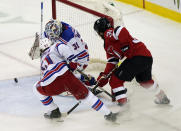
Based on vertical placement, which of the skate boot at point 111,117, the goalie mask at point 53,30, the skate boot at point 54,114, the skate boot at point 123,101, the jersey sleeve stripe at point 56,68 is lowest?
the skate boot at point 54,114

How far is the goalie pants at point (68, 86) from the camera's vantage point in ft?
13.3

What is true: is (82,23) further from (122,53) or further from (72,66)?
(72,66)

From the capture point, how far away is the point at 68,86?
409 centimetres

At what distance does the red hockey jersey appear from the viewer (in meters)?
4.19

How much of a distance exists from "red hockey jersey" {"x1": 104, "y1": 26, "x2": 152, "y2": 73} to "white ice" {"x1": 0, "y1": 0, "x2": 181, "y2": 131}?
54 centimetres

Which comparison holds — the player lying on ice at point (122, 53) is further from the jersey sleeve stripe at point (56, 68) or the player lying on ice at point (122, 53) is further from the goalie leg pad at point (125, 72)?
the jersey sleeve stripe at point (56, 68)

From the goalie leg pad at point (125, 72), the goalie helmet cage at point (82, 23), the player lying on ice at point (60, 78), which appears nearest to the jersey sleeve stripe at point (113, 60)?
the goalie leg pad at point (125, 72)

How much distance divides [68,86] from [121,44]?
0.59 metres

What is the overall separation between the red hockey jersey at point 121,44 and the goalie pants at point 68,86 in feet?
1.46

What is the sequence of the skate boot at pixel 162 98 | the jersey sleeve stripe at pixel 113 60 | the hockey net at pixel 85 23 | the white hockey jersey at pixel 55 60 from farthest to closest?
the hockey net at pixel 85 23, the skate boot at pixel 162 98, the jersey sleeve stripe at pixel 113 60, the white hockey jersey at pixel 55 60

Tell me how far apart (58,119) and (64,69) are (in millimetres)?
557

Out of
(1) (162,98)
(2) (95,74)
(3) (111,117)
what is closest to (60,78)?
(3) (111,117)

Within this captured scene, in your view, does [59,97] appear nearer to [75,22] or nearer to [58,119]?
[58,119]

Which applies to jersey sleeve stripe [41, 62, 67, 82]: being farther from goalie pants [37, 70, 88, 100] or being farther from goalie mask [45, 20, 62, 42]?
goalie mask [45, 20, 62, 42]
